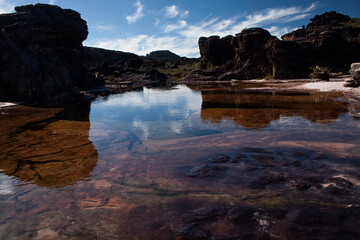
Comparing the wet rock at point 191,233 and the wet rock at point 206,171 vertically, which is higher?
the wet rock at point 206,171

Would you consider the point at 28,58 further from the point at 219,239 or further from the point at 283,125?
the point at 219,239

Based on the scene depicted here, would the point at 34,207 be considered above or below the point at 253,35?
below

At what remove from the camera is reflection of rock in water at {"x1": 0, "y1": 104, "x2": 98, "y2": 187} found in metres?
4.09

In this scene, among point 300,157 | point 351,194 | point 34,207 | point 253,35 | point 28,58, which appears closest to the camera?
point 351,194

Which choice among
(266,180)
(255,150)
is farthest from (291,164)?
(255,150)

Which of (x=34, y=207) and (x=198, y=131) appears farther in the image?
(x=198, y=131)

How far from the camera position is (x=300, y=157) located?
13.6 feet

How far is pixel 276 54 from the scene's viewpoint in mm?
30250

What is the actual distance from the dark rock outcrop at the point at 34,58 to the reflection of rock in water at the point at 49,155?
9.25 m

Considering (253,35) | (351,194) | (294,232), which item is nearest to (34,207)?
(294,232)

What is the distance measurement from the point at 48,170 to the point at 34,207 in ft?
4.55

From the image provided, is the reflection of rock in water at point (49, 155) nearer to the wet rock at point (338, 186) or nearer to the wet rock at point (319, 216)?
the wet rock at point (319, 216)

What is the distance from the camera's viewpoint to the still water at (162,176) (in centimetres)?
266

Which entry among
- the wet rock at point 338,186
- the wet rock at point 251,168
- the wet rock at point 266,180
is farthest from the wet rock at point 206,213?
the wet rock at point 338,186
